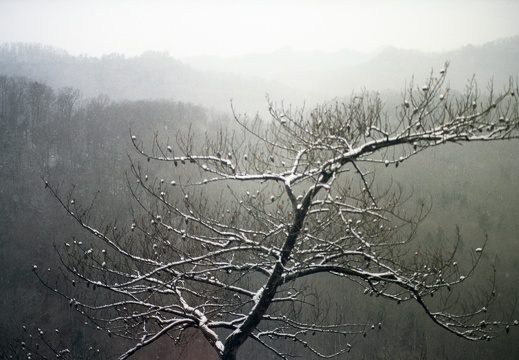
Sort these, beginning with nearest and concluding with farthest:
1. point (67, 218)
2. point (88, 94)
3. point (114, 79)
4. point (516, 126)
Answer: point (516, 126), point (67, 218), point (88, 94), point (114, 79)

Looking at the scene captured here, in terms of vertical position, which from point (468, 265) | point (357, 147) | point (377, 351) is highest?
point (357, 147)

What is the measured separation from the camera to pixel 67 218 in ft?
95.8

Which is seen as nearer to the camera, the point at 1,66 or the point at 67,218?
the point at 67,218

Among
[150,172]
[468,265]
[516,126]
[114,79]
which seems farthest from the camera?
[114,79]

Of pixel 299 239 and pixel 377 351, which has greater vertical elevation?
pixel 299 239

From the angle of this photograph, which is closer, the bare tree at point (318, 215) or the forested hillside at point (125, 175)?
the bare tree at point (318, 215)

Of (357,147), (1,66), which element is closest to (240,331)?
(357,147)

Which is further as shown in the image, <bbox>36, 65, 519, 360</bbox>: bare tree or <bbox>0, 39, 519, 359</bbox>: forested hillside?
<bbox>0, 39, 519, 359</bbox>: forested hillside

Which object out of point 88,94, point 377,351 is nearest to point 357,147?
point 377,351

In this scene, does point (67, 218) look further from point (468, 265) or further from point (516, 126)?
Answer: point (516, 126)

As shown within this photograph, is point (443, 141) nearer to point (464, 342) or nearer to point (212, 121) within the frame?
point (464, 342)

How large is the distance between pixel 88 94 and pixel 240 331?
138 feet

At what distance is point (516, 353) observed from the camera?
2120 centimetres

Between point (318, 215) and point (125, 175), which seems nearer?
point (318, 215)
